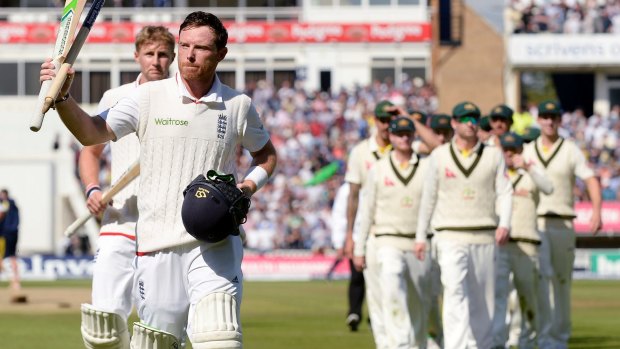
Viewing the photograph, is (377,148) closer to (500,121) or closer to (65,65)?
(500,121)

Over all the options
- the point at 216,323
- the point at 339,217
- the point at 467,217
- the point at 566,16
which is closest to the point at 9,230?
the point at 339,217

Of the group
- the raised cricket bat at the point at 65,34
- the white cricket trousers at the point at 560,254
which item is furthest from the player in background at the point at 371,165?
the raised cricket bat at the point at 65,34

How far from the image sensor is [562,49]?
51.0m

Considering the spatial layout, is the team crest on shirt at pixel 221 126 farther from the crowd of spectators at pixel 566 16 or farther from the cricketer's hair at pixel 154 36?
the crowd of spectators at pixel 566 16

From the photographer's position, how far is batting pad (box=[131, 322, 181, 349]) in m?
7.83

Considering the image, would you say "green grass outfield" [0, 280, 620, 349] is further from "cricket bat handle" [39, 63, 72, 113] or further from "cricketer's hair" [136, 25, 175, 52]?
"cricket bat handle" [39, 63, 72, 113]

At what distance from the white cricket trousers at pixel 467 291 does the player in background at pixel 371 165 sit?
1.19 meters

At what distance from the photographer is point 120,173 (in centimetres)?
984

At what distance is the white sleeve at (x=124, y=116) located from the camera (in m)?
7.77

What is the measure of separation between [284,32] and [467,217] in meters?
42.8

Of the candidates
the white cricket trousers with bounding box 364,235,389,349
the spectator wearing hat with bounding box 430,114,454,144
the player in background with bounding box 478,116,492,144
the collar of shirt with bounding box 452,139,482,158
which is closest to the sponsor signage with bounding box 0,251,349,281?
the player in background with bounding box 478,116,492,144

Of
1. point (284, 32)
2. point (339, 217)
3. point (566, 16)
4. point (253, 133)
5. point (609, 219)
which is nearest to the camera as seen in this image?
point (253, 133)

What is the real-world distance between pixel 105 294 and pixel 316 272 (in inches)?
1062

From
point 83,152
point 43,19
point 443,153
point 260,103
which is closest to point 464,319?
point 443,153
